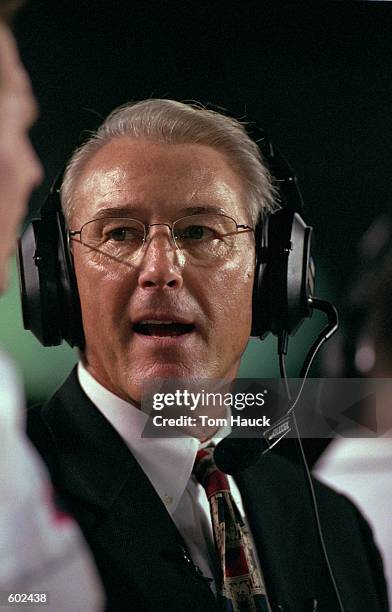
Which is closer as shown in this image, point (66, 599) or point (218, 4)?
point (66, 599)

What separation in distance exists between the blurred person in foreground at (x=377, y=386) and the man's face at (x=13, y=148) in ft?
2.42

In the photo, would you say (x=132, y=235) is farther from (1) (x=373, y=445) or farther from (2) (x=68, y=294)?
(1) (x=373, y=445)

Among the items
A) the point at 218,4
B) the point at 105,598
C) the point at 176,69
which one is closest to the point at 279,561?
the point at 105,598

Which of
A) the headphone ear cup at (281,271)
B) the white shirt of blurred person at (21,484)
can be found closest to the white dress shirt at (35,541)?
the white shirt of blurred person at (21,484)

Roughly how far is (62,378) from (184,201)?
45 centimetres

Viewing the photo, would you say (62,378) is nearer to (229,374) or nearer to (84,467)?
(84,467)

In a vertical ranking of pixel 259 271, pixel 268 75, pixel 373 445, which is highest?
pixel 268 75

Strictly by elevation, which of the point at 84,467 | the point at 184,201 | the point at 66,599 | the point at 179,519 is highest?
the point at 184,201

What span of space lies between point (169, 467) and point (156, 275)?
394 mm

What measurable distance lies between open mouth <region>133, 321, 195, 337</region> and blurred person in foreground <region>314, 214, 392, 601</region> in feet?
1.15

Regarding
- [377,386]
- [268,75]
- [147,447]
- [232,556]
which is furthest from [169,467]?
[268,75]

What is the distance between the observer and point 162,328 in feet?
4.84

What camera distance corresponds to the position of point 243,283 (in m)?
1.48

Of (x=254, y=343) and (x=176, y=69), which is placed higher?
(x=176, y=69)
